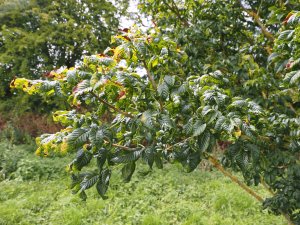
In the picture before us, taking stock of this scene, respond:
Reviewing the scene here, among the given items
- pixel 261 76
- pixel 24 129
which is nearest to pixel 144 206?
pixel 261 76

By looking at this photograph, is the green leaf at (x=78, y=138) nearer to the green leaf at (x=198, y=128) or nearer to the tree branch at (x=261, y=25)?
the green leaf at (x=198, y=128)

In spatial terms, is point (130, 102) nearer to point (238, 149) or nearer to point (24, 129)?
point (238, 149)

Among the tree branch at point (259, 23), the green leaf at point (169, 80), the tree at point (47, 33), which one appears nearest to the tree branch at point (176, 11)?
the tree branch at point (259, 23)

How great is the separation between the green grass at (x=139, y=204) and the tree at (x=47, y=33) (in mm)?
3893

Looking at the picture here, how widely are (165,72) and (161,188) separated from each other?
141 inches

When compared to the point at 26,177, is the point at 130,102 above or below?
above

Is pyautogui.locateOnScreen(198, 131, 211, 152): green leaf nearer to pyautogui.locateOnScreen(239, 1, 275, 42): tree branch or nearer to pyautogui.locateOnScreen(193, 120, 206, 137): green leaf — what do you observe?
pyautogui.locateOnScreen(193, 120, 206, 137): green leaf

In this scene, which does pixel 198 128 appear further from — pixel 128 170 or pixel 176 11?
pixel 176 11

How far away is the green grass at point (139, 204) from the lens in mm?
3473

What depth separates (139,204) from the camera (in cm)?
394

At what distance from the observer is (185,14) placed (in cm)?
270

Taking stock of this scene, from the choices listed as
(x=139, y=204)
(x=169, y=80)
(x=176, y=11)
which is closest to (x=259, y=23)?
(x=176, y=11)

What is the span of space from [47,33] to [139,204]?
534 cm

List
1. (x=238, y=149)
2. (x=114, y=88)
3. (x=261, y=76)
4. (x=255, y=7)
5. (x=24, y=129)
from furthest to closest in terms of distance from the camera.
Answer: (x=24, y=129)
(x=255, y=7)
(x=261, y=76)
(x=238, y=149)
(x=114, y=88)
